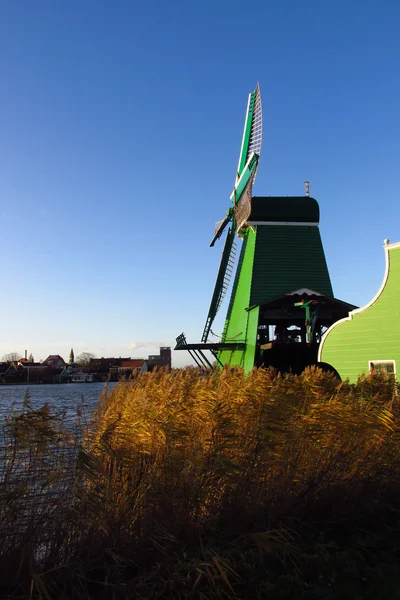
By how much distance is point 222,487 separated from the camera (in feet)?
16.0

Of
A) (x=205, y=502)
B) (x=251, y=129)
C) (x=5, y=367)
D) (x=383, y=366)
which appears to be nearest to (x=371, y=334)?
(x=383, y=366)

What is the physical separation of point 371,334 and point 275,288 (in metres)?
8.13

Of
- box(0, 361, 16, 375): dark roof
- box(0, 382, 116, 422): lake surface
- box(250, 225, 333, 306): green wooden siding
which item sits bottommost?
box(0, 382, 116, 422): lake surface

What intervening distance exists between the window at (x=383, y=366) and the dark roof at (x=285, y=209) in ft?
36.0

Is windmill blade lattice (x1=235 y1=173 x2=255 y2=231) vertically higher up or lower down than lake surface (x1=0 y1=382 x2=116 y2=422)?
higher up

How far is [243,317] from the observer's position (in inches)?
907

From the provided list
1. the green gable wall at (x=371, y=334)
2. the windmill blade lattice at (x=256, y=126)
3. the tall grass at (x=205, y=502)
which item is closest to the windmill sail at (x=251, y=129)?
the windmill blade lattice at (x=256, y=126)

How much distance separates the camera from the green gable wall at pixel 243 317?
845 inches

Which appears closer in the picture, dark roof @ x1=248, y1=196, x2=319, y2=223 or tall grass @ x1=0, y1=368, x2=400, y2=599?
tall grass @ x1=0, y1=368, x2=400, y2=599

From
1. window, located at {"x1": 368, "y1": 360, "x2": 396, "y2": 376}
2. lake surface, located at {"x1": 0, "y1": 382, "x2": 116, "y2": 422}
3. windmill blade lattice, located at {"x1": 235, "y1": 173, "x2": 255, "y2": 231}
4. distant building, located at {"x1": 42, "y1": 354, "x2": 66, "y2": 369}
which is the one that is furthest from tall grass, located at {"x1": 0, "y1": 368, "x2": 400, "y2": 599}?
distant building, located at {"x1": 42, "y1": 354, "x2": 66, "y2": 369}

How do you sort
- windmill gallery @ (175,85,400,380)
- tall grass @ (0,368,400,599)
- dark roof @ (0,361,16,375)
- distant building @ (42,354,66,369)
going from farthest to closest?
distant building @ (42,354,66,369) → dark roof @ (0,361,16,375) → windmill gallery @ (175,85,400,380) → tall grass @ (0,368,400,599)

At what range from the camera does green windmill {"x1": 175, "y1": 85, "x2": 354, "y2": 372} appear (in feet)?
69.9

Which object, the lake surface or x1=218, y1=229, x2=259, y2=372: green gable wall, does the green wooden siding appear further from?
the lake surface

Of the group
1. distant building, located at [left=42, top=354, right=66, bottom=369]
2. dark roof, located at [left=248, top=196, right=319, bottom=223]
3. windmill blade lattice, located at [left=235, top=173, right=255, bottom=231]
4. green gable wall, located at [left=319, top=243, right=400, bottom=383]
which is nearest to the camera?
green gable wall, located at [left=319, top=243, right=400, bottom=383]
